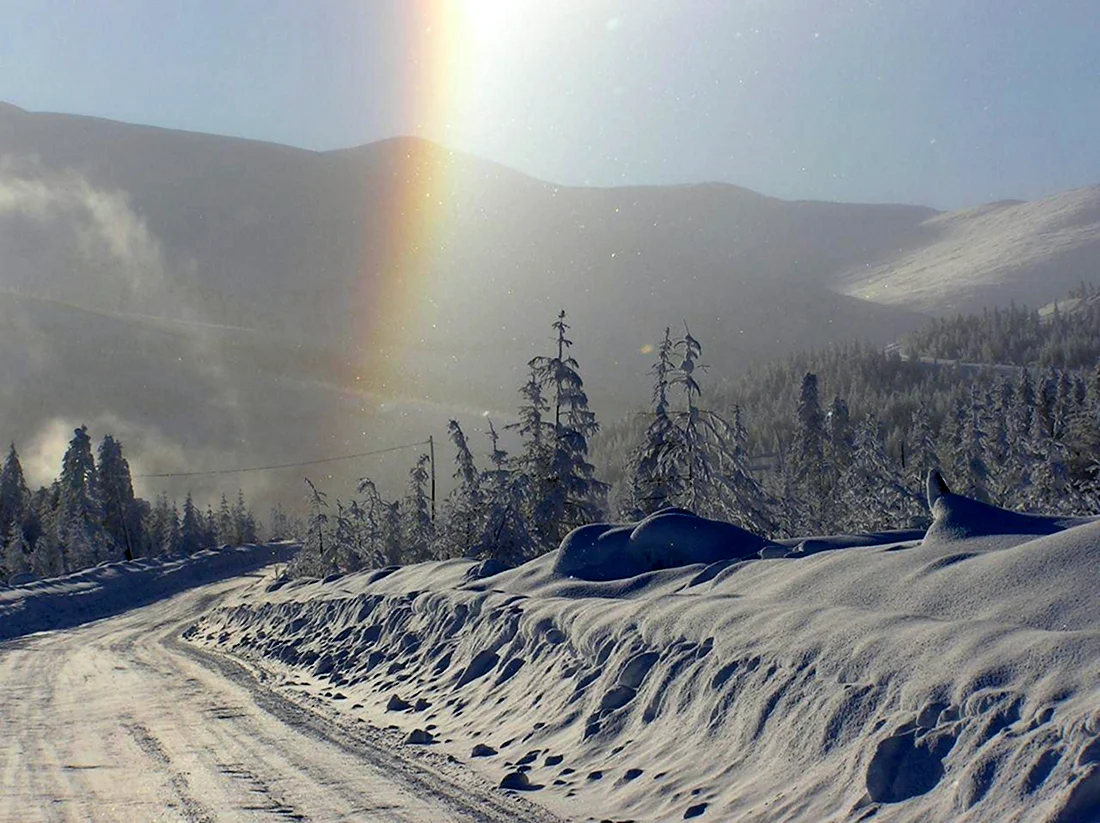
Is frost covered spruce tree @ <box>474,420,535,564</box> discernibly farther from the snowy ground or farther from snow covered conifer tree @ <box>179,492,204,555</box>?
snow covered conifer tree @ <box>179,492,204,555</box>

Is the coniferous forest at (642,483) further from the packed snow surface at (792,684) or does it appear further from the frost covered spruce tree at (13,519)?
the packed snow surface at (792,684)

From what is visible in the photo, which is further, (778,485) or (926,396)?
(926,396)

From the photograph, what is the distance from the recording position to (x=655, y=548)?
Answer: 16531 mm

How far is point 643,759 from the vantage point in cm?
858

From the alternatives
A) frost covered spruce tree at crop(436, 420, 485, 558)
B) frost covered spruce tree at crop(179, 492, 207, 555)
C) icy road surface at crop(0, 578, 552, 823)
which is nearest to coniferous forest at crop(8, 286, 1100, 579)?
frost covered spruce tree at crop(436, 420, 485, 558)

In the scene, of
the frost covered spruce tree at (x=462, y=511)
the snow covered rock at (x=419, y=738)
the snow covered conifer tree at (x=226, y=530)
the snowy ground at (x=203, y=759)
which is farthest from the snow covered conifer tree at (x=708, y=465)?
the snow covered conifer tree at (x=226, y=530)

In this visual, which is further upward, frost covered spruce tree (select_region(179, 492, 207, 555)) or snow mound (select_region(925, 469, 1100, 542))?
snow mound (select_region(925, 469, 1100, 542))

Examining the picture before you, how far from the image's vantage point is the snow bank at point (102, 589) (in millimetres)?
41219

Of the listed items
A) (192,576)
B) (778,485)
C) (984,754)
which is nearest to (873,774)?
(984,754)

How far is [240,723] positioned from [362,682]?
2586mm

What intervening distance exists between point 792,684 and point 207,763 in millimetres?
5915

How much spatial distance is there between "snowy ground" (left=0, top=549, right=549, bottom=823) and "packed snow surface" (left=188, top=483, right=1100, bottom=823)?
0.62 meters

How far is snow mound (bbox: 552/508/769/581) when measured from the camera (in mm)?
16234

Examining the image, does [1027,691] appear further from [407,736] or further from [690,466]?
[690,466]
